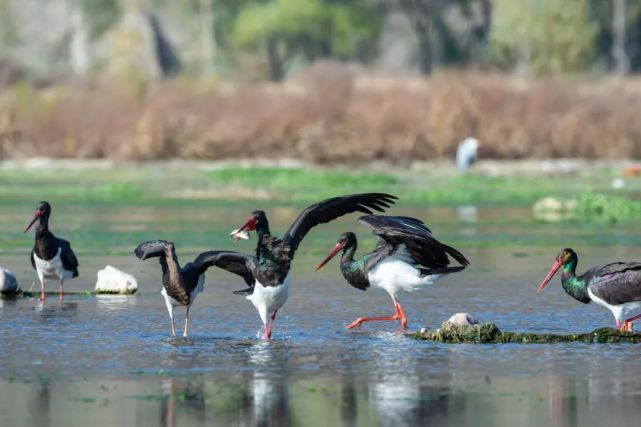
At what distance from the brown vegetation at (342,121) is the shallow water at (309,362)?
893 inches

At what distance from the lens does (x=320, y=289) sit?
57.6ft

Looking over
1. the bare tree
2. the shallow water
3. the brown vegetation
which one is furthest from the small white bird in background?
the bare tree

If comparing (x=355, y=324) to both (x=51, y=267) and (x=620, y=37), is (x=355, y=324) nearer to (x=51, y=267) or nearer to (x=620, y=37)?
(x=51, y=267)

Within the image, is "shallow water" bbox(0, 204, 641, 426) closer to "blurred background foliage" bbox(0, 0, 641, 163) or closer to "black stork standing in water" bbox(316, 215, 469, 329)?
"black stork standing in water" bbox(316, 215, 469, 329)

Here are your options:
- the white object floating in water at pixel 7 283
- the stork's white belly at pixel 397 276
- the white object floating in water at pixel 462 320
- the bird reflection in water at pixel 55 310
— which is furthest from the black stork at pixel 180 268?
the white object floating in water at pixel 7 283

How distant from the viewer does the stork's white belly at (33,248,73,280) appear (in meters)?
16.2

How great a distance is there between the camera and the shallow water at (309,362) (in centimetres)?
1026

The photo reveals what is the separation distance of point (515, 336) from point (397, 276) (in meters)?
1.68

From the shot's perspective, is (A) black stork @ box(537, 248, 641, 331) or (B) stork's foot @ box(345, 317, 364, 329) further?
(B) stork's foot @ box(345, 317, 364, 329)

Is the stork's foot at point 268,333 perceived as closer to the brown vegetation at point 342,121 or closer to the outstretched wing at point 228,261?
the outstretched wing at point 228,261

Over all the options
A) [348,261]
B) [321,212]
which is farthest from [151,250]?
[348,261]

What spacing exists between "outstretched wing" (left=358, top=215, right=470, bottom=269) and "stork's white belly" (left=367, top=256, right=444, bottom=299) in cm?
10

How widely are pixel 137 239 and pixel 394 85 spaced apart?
864 inches

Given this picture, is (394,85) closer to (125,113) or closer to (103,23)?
(125,113)
